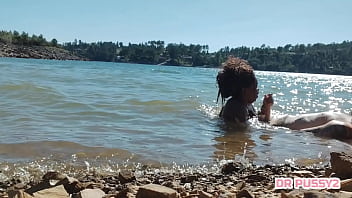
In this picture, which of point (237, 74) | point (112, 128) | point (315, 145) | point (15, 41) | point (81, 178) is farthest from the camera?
point (15, 41)

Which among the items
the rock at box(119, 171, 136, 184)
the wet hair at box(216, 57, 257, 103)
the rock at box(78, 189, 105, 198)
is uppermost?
the wet hair at box(216, 57, 257, 103)

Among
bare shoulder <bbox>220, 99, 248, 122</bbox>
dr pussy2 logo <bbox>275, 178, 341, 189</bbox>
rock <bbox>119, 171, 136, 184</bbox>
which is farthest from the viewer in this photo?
bare shoulder <bbox>220, 99, 248, 122</bbox>

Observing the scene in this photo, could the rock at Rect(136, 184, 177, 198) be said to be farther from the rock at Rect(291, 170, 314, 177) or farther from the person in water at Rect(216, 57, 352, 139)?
the person in water at Rect(216, 57, 352, 139)

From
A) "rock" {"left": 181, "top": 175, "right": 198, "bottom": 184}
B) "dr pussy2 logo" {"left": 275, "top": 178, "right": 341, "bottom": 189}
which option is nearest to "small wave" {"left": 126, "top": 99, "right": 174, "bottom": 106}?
"rock" {"left": 181, "top": 175, "right": 198, "bottom": 184}

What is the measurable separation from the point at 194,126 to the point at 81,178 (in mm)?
3215

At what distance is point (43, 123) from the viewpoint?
5.97 metres

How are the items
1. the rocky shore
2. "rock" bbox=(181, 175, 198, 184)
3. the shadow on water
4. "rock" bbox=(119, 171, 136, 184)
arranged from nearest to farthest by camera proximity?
"rock" bbox=(119, 171, 136, 184) < "rock" bbox=(181, 175, 198, 184) < the shadow on water < the rocky shore

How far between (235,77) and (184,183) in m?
3.24

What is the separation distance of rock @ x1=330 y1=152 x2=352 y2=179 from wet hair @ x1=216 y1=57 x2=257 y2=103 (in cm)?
315

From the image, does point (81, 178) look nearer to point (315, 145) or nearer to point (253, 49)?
point (315, 145)

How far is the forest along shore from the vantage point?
8.66ft

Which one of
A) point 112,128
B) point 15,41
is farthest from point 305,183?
point 15,41

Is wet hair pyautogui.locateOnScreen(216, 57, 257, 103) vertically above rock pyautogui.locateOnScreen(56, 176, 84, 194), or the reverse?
wet hair pyautogui.locateOnScreen(216, 57, 257, 103)

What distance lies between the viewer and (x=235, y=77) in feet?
21.0
